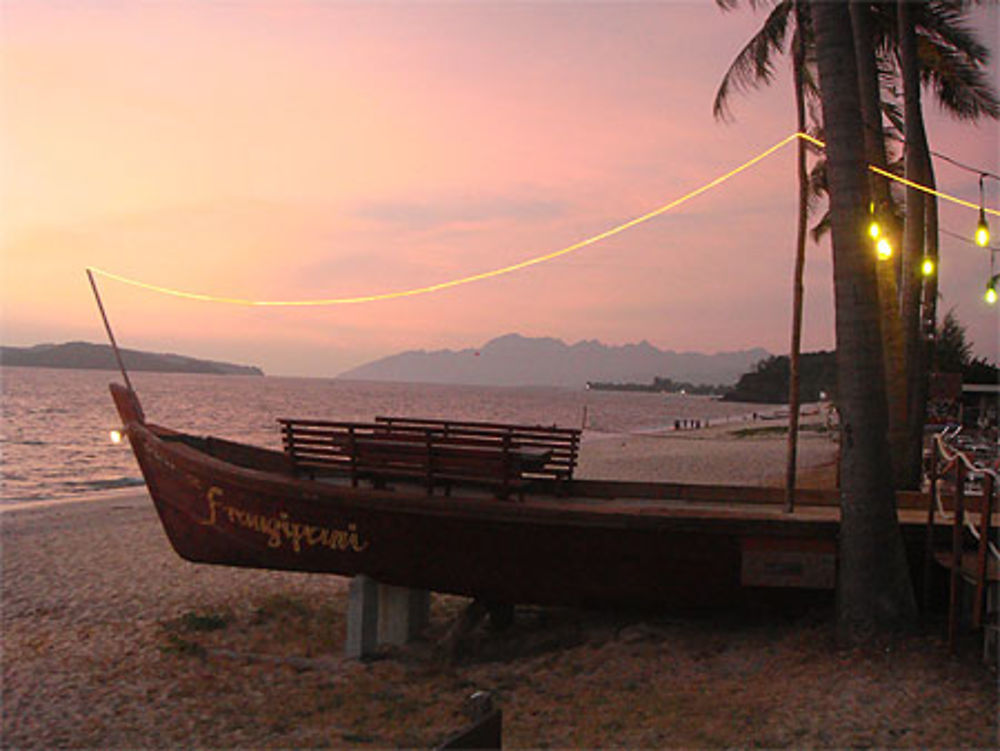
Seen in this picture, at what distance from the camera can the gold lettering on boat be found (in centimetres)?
795

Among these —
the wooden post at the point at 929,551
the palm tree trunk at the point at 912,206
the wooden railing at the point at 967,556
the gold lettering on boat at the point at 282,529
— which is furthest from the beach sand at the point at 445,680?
the palm tree trunk at the point at 912,206

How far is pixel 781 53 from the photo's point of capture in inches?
549

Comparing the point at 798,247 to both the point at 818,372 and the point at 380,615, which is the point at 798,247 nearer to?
the point at 380,615

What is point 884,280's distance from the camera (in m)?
11.5

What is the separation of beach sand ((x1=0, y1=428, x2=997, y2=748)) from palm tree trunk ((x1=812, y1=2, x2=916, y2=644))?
396 mm

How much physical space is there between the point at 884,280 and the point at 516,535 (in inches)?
287

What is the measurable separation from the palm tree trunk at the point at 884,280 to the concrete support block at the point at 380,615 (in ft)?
20.8

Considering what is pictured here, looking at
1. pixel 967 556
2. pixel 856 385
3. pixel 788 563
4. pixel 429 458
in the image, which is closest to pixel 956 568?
pixel 967 556

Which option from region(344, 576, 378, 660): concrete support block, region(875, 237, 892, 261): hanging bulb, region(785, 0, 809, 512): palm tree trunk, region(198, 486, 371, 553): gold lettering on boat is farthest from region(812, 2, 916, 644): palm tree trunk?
region(198, 486, 371, 553): gold lettering on boat

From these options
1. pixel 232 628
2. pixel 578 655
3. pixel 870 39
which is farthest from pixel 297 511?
pixel 870 39

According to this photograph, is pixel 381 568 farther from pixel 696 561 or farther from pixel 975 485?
pixel 975 485

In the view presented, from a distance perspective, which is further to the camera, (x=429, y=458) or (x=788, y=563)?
(x=429, y=458)

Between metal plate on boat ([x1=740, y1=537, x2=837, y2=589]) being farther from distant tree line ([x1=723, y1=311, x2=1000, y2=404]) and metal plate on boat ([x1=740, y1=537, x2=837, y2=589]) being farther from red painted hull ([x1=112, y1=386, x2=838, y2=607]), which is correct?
distant tree line ([x1=723, y1=311, x2=1000, y2=404])

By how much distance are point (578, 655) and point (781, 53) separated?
11308 millimetres
